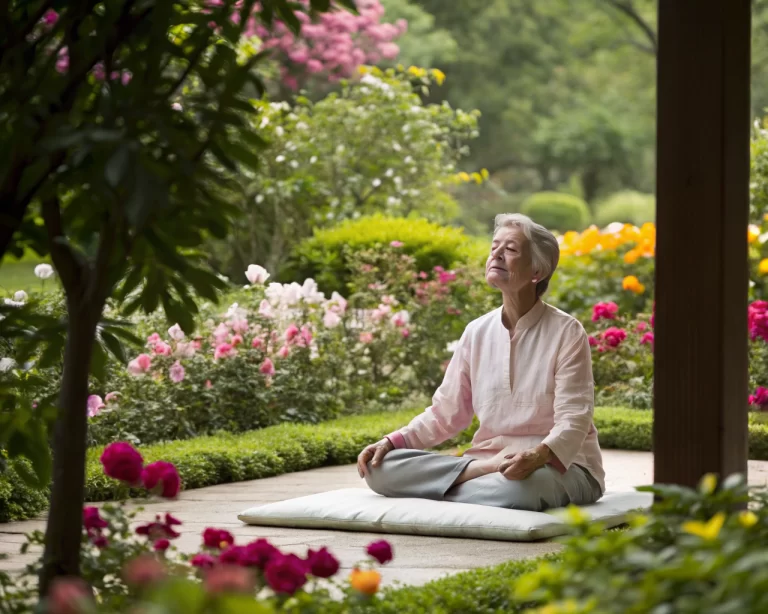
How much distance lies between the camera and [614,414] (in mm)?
7797

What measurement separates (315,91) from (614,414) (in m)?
12.0

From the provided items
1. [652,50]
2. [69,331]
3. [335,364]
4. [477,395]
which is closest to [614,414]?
[335,364]

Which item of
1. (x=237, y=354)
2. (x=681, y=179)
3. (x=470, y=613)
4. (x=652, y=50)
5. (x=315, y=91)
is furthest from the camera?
(x=652, y=50)

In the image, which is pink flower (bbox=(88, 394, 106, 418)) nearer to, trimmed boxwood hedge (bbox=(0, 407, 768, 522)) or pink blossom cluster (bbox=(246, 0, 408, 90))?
trimmed boxwood hedge (bbox=(0, 407, 768, 522))

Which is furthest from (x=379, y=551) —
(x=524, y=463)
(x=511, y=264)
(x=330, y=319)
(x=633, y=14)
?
(x=633, y=14)

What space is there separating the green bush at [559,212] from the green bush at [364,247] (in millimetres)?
11099

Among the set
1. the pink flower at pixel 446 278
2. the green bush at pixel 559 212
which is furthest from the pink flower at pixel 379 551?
the green bush at pixel 559 212

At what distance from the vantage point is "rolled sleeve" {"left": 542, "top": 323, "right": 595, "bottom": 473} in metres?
4.59

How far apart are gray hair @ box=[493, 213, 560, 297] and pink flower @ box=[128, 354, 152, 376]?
7.99ft

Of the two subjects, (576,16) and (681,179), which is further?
(576,16)

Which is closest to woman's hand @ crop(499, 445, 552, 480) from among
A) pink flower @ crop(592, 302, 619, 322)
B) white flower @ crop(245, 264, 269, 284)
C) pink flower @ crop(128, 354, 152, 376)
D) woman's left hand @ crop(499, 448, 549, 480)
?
woman's left hand @ crop(499, 448, 549, 480)

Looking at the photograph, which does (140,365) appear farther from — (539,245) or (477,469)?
(539,245)

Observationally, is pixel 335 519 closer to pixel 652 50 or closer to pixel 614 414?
pixel 614 414

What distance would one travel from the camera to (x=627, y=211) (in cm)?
2222
